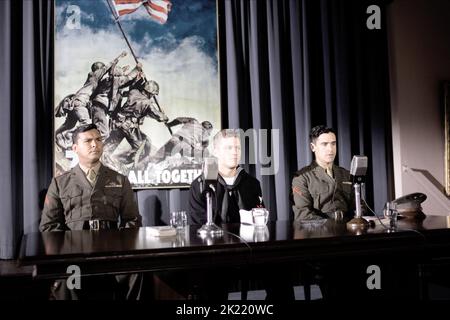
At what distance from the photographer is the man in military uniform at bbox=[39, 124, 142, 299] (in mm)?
→ 2775

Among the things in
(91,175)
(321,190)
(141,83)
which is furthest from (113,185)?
(321,190)

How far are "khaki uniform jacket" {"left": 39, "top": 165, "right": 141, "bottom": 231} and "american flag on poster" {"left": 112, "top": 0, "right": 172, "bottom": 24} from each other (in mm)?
1308

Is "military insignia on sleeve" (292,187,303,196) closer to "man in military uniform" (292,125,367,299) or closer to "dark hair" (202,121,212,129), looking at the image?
"man in military uniform" (292,125,367,299)

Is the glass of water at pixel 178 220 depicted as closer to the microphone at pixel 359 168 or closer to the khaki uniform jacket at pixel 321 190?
the microphone at pixel 359 168

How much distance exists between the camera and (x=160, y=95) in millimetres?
3453

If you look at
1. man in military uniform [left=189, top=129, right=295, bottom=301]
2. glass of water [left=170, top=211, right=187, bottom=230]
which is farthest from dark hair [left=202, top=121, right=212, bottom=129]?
glass of water [left=170, top=211, right=187, bottom=230]

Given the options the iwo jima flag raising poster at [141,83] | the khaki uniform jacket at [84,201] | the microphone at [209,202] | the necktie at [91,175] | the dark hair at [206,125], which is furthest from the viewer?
the dark hair at [206,125]

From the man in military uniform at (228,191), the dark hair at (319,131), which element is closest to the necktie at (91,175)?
the man in military uniform at (228,191)

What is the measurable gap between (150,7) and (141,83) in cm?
62

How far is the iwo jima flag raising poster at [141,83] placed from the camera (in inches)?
129

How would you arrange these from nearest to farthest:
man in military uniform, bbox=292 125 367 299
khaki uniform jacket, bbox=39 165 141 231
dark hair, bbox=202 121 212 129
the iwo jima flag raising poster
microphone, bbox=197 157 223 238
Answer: microphone, bbox=197 157 223 238
khaki uniform jacket, bbox=39 165 141 231
man in military uniform, bbox=292 125 367 299
the iwo jima flag raising poster
dark hair, bbox=202 121 212 129

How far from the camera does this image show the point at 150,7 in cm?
348

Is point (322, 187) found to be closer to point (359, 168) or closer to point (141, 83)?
point (359, 168)

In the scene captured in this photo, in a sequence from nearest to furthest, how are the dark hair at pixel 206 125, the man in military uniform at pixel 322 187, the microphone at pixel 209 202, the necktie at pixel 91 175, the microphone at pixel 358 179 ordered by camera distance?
the microphone at pixel 209 202 → the microphone at pixel 358 179 → the necktie at pixel 91 175 → the man in military uniform at pixel 322 187 → the dark hair at pixel 206 125
